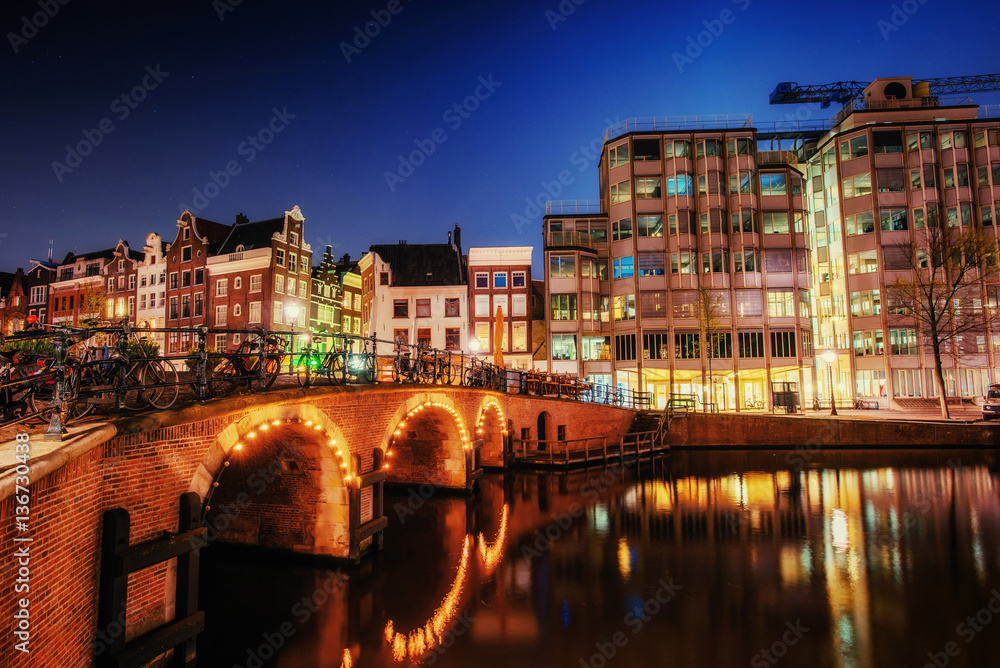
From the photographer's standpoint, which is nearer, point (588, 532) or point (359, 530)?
point (359, 530)

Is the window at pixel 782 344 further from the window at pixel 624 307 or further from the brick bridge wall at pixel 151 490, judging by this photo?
the brick bridge wall at pixel 151 490

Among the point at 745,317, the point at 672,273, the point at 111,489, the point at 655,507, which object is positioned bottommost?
the point at 655,507

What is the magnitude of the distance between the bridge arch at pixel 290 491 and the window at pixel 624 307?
3266 cm

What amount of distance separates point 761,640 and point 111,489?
10.3 m

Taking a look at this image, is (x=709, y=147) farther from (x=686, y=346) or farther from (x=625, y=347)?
(x=625, y=347)

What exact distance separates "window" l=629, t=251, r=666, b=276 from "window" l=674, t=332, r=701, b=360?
17.1ft

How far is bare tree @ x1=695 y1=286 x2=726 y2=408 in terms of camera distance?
3803cm

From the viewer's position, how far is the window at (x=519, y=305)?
1624 inches

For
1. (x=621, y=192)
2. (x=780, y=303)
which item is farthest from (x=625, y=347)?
(x=621, y=192)

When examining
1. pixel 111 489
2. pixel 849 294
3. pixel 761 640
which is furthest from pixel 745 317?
pixel 111 489

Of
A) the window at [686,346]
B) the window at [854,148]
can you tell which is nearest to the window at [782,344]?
the window at [686,346]

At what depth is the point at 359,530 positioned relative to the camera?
489 inches

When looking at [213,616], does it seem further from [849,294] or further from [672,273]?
[849,294]

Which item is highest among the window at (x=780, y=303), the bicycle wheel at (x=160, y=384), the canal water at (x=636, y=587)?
the window at (x=780, y=303)
